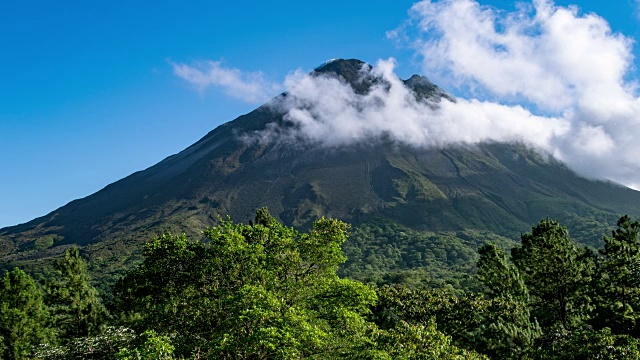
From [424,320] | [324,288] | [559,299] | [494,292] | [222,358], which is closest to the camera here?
[222,358]

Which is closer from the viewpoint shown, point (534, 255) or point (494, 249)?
point (534, 255)

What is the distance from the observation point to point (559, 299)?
39500 millimetres

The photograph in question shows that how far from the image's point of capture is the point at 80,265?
1935 inches

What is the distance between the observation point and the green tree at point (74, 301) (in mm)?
47031

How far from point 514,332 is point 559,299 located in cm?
1368

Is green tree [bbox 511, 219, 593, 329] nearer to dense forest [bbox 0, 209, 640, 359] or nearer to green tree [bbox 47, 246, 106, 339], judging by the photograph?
dense forest [bbox 0, 209, 640, 359]

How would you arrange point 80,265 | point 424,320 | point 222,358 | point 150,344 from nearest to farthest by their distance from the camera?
1. point 150,344
2. point 222,358
3. point 424,320
4. point 80,265

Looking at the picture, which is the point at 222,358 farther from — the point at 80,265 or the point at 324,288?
the point at 80,265

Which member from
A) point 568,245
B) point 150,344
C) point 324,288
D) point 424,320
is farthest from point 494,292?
point 150,344

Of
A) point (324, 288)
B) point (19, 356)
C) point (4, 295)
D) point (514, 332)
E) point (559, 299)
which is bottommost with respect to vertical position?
point (559, 299)

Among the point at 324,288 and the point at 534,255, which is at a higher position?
the point at 324,288

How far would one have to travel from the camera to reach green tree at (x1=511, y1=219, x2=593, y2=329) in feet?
129

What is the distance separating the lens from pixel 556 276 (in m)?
39.4

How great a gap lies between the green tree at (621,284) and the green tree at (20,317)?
48622mm
